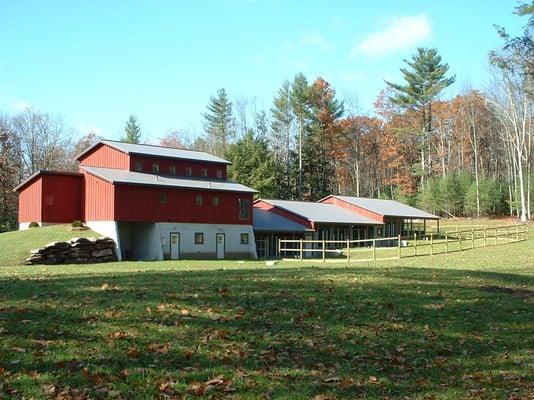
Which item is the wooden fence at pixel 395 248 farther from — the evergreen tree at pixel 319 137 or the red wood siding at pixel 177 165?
the evergreen tree at pixel 319 137

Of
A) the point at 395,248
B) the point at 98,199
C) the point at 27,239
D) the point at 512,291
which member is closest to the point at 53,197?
the point at 98,199

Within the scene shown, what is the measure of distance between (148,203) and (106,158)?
26.2 ft

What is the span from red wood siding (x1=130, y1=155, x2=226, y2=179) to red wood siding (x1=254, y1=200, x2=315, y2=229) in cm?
628

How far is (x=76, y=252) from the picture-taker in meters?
35.0

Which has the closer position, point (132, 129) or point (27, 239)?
point (27, 239)

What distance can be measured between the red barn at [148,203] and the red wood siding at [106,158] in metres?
0.08

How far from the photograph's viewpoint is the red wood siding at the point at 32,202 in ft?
138

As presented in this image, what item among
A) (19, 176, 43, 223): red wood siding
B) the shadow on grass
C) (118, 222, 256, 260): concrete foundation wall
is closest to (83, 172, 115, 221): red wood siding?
(118, 222, 256, 260): concrete foundation wall

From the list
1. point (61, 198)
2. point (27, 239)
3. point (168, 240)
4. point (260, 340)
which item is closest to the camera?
point (260, 340)

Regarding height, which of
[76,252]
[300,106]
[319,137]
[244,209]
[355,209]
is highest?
[300,106]

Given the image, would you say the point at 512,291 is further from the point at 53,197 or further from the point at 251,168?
the point at 251,168

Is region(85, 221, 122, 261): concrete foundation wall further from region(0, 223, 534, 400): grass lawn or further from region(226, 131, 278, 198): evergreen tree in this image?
region(226, 131, 278, 198): evergreen tree

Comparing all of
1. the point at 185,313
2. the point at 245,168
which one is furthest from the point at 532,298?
the point at 245,168

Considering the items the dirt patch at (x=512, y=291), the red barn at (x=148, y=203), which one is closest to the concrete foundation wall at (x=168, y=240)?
the red barn at (x=148, y=203)
